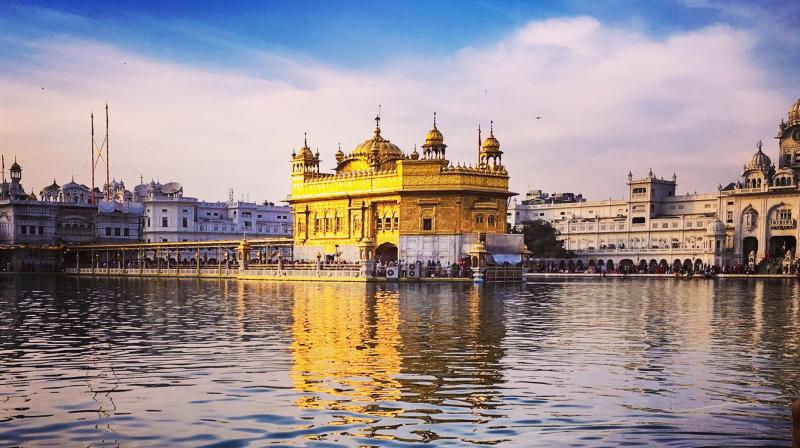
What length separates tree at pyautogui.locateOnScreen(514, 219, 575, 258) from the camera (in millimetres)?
95375

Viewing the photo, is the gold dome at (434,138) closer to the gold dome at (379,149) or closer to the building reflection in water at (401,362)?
the gold dome at (379,149)

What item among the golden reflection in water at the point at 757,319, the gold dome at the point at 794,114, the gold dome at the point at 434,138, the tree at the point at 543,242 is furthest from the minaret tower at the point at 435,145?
the gold dome at the point at 794,114

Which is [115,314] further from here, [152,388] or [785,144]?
[785,144]

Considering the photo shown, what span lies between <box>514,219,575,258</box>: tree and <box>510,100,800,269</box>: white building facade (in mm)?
4236

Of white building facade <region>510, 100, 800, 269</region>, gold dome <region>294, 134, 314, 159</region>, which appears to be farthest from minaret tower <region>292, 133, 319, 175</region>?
white building facade <region>510, 100, 800, 269</region>

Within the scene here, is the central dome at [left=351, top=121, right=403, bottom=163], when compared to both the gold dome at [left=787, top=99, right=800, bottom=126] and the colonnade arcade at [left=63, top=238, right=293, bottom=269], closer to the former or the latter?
the colonnade arcade at [left=63, top=238, right=293, bottom=269]

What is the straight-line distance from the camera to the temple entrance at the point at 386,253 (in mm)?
60206

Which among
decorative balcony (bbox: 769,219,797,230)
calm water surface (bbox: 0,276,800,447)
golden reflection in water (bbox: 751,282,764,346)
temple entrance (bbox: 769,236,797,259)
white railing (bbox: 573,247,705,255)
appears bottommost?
golden reflection in water (bbox: 751,282,764,346)

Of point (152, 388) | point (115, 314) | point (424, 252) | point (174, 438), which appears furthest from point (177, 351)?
point (424, 252)

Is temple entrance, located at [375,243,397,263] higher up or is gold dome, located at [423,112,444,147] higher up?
gold dome, located at [423,112,444,147]

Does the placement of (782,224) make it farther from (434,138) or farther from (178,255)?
(178,255)

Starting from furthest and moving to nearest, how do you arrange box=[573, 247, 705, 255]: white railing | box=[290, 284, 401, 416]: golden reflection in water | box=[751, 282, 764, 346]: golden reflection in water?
box=[573, 247, 705, 255]: white railing → box=[751, 282, 764, 346]: golden reflection in water → box=[290, 284, 401, 416]: golden reflection in water

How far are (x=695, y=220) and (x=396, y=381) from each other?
85.7m

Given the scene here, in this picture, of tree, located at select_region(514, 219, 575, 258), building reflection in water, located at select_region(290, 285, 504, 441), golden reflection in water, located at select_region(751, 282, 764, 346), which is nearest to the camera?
building reflection in water, located at select_region(290, 285, 504, 441)
